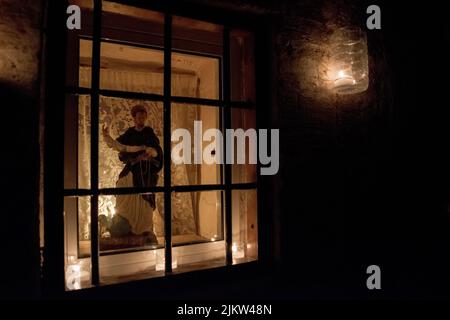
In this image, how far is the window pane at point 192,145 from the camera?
348 centimetres

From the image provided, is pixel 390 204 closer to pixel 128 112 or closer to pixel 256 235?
pixel 256 235

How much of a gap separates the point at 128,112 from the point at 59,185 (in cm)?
141

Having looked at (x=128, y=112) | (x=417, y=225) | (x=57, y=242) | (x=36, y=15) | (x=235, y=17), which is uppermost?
(x=235, y=17)

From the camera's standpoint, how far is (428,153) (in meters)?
3.60

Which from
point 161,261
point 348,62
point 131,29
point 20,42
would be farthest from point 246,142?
point 20,42

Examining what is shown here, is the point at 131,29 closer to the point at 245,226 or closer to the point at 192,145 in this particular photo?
the point at 192,145

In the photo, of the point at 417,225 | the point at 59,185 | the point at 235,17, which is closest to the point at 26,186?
the point at 59,185

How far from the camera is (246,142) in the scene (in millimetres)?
2701

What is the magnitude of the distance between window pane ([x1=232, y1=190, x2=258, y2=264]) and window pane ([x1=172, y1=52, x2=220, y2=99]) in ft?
3.88

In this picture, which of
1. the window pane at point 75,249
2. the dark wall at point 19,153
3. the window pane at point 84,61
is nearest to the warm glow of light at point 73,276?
the window pane at point 75,249

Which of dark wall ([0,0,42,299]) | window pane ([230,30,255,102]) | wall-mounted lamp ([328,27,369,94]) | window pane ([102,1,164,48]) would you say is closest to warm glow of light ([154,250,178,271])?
dark wall ([0,0,42,299])

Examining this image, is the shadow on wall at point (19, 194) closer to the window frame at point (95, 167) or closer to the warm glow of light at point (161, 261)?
the window frame at point (95, 167)

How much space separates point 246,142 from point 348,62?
1228 mm

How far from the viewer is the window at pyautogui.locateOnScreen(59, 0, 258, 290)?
2.25m
